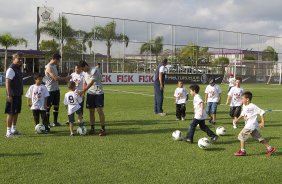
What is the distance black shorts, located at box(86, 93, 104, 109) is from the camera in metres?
9.60

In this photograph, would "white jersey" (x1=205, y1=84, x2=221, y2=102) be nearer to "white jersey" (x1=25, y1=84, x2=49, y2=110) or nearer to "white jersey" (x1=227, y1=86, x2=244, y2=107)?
"white jersey" (x1=227, y1=86, x2=244, y2=107)

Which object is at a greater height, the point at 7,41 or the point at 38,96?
the point at 7,41

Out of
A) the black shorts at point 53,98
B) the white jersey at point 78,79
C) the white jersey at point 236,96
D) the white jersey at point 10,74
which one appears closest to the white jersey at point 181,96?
the white jersey at point 236,96

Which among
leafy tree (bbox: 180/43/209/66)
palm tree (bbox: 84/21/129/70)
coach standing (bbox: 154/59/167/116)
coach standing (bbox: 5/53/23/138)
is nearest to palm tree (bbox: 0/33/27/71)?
palm tree (bbox: 84/21/129/70)

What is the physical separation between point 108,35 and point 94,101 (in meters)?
32.4

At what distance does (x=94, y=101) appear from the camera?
966cm

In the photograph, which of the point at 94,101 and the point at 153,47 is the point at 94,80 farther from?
the point at 153,47

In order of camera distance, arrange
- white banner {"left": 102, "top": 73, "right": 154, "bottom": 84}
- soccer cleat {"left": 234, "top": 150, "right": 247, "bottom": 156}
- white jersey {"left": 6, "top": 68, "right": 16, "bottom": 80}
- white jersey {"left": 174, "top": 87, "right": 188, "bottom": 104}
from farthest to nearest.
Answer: white banner {"left": 102, "top": 73, "right": 154, "bottom": 84}, white jersey {"left": 174, "top": 87, "right": 188, "bottom": 104}, white jersey {"left": 6, "top": 68, "right": 16, "bottom": 80}, soccer cleat {"left": 234, "top": 150, "right": 247, "bottom": 156}

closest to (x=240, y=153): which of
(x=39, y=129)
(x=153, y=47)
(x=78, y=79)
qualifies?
(x=39, y=129)

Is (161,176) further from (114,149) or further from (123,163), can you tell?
(114,149)

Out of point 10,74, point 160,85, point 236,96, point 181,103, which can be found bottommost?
point 181,103

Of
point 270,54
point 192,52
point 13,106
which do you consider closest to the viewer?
point 13,106

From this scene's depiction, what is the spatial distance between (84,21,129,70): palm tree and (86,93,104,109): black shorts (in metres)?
30.5

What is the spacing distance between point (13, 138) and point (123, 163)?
137 inches
